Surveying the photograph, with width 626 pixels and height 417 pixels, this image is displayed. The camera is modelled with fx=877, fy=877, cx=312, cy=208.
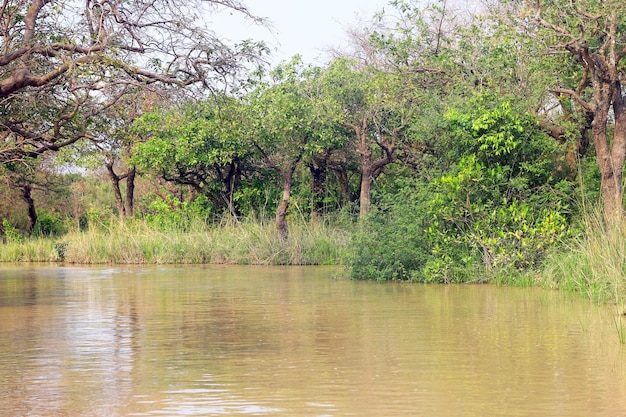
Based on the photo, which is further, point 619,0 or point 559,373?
point 619,0

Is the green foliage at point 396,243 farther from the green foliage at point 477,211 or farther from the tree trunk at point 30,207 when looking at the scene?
the tree trunk at point 30,207

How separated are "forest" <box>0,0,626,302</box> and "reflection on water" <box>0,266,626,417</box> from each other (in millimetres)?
2085

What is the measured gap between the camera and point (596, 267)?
12.8m

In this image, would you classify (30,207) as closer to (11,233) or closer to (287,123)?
(11,233)

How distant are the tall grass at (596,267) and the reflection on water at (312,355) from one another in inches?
16.0

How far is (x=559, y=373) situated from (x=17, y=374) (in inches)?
173

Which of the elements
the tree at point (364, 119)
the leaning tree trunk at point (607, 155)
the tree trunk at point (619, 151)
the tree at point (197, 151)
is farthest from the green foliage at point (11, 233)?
the tree trunk at point (619, 151)

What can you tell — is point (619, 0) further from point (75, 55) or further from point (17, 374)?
point (17, 374)

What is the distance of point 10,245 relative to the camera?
29516 mm

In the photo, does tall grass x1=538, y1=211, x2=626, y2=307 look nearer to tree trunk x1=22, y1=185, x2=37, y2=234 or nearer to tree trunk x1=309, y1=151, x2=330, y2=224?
tree trunk x1=309, y1=151, x2=330, y2=224


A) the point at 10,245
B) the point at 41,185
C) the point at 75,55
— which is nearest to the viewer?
the point at 75,55

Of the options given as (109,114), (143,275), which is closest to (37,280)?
(143,275)

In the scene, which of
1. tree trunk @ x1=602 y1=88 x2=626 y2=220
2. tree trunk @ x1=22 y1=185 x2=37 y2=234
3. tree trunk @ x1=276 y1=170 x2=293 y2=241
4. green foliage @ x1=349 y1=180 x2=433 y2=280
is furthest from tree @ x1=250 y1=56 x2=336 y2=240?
tree trunk @ x1=22 y1=185 x2=37 y2=234

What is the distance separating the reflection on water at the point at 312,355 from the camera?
6.01 meters
